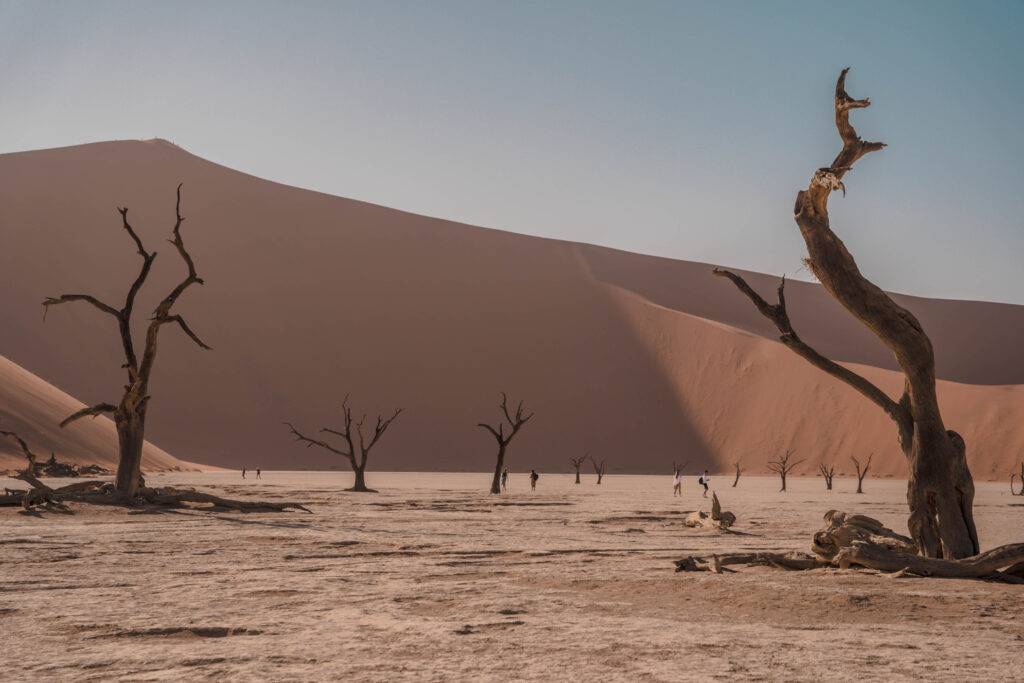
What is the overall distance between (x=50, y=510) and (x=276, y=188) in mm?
97716

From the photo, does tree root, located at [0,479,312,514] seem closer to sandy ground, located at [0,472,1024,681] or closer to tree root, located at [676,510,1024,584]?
sandy ground, located at [0,472,1024,681]

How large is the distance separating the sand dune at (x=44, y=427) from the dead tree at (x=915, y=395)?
40119 mm

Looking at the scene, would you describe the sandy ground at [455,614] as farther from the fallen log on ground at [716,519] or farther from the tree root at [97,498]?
the tree root at [97,498]

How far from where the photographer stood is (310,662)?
21.9 ft

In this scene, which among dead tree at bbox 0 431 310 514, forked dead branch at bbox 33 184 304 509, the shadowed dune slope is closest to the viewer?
dead tree at bbox 0 431 310 514

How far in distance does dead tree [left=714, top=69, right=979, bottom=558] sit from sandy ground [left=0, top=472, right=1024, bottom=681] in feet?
3.51

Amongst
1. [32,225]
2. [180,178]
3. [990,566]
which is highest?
[180,178]

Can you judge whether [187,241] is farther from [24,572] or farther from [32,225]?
[24,572]

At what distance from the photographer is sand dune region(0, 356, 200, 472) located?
46375mm

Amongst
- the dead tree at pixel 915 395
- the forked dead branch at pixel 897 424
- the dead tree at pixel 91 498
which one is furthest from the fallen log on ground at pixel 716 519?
the dead tree at pixel 91 498

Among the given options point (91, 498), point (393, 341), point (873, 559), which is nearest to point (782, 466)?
→ point (91, 498)

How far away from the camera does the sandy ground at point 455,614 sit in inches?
261

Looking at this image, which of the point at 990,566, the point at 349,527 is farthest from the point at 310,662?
the point at 349,527

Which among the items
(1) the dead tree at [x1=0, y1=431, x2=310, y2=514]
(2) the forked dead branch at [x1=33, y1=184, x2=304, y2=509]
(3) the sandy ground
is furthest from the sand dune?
(3) the sandy ground
